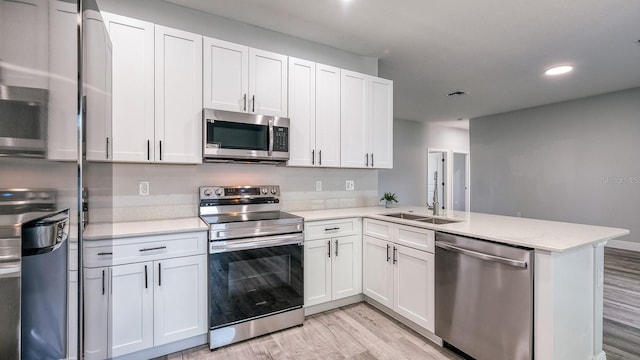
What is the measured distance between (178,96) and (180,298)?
1.47 meters

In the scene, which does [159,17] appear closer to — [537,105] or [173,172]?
[173,172]

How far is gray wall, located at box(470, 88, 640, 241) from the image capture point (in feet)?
15.4

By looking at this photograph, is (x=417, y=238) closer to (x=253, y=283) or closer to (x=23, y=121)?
(x=253, y=283)

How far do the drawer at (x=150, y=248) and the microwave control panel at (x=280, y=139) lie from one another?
3.13 feet

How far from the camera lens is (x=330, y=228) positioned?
8.58 ft

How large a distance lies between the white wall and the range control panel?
14.9 ft

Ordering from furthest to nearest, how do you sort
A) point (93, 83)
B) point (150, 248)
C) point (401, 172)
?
point (401, 172) → point (150, 248) → point (93, 83)

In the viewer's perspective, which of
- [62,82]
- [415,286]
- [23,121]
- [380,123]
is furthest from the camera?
[380,123]

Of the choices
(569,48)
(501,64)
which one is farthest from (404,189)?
(569,48)

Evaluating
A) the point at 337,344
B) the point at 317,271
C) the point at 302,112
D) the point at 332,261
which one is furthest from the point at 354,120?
the point at 337,344

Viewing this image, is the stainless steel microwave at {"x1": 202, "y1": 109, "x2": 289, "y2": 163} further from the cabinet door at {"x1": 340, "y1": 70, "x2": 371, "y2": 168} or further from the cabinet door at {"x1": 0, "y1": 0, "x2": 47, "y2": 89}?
the cabinet door at {"x1": 0, "y1": 0, "x2": 47, "y2": 89}

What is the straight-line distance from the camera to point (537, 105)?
5672 millimetres

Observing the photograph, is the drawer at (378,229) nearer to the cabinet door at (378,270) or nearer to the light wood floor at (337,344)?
the cabinet door at (378,270)

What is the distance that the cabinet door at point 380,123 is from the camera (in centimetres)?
320
